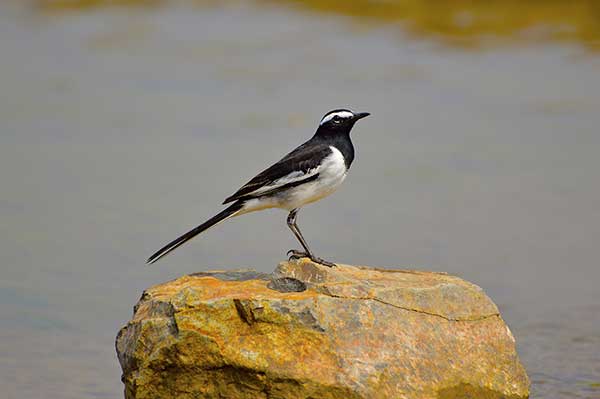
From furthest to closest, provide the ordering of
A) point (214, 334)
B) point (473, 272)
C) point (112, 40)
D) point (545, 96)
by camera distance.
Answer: point (112, 40)
point (545, 96)
point (473, 272)
point (214, 334)

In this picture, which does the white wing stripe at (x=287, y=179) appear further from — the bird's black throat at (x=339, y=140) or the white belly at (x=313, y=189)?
the bird's black throat at (x=339, y=140)

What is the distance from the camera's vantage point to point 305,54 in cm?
2162

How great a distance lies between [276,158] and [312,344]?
757cm

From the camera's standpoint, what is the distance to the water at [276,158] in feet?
38.1

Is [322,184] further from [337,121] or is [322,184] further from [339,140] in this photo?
[337,121]

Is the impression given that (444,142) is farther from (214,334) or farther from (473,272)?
(214,334)

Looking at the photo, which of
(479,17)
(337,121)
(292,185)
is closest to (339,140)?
(337,121)

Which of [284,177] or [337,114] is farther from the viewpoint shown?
[337,114]

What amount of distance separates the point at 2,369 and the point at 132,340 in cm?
248

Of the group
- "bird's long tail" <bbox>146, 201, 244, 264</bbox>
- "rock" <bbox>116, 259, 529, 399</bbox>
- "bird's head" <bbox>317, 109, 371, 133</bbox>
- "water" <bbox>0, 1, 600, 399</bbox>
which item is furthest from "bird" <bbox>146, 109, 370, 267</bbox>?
"water" <bbox>0, 1, 600, 399</bbox>

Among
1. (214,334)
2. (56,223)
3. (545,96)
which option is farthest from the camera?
(545,96)

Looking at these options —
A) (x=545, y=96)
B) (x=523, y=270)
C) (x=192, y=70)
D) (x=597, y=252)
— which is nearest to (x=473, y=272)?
(x=523, y=270)

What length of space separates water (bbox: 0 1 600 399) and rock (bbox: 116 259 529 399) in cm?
160

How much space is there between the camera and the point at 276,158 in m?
15.5
